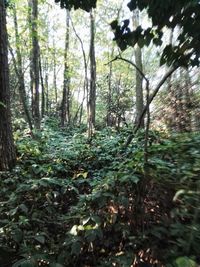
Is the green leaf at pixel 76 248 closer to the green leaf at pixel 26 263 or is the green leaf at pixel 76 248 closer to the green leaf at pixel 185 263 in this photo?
the green leaf at pixel 26 263

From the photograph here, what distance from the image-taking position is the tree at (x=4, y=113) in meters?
5.87

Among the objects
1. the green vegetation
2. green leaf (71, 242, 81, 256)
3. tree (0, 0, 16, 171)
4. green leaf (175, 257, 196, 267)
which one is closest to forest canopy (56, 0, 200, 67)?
the green vegetation

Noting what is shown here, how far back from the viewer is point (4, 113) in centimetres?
593

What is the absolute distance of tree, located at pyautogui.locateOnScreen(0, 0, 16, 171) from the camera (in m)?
5.87

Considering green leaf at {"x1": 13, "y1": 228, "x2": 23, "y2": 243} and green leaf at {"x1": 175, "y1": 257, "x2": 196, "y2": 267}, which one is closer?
green leaf at {"x1": 175, "y1": 257, "x2": 196, "y2": 267}

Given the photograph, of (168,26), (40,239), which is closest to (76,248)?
(40,239)

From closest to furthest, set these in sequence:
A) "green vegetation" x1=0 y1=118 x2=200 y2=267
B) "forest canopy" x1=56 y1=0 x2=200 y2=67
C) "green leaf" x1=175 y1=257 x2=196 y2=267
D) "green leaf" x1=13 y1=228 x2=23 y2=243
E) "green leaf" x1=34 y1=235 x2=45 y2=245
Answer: "green leaf" x1=175 y1=257 x2=196 y2=267
"forest canopy" x1=56 y1=0 x2=200 y2=67
"green vegetation" x1=0 y1=118 x2=200 y2=267
"green leaf" x1=34 y1=235 x2=45 y2=245
"green leaf" x1=13 y1=228 x2=23 y2=243

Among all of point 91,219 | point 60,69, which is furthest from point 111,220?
point 60,69

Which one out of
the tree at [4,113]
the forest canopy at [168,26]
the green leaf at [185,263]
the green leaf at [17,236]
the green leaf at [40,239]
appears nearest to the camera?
the green leaf at [185,263]

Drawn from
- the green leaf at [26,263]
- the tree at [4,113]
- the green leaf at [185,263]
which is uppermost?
the tree at [4,113]

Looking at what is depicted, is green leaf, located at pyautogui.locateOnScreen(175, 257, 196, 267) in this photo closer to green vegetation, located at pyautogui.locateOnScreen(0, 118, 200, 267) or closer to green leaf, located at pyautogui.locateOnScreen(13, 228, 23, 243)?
green vegetation, located at pyautogui.locateOnScreen(0, 118, 200, 267)

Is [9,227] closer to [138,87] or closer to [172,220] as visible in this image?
[172,220]

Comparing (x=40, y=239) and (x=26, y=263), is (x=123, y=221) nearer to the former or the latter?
(x=40, y=239)

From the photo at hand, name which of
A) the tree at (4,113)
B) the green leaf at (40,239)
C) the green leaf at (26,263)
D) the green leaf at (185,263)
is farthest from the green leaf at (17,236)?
the tree at (4,113)
